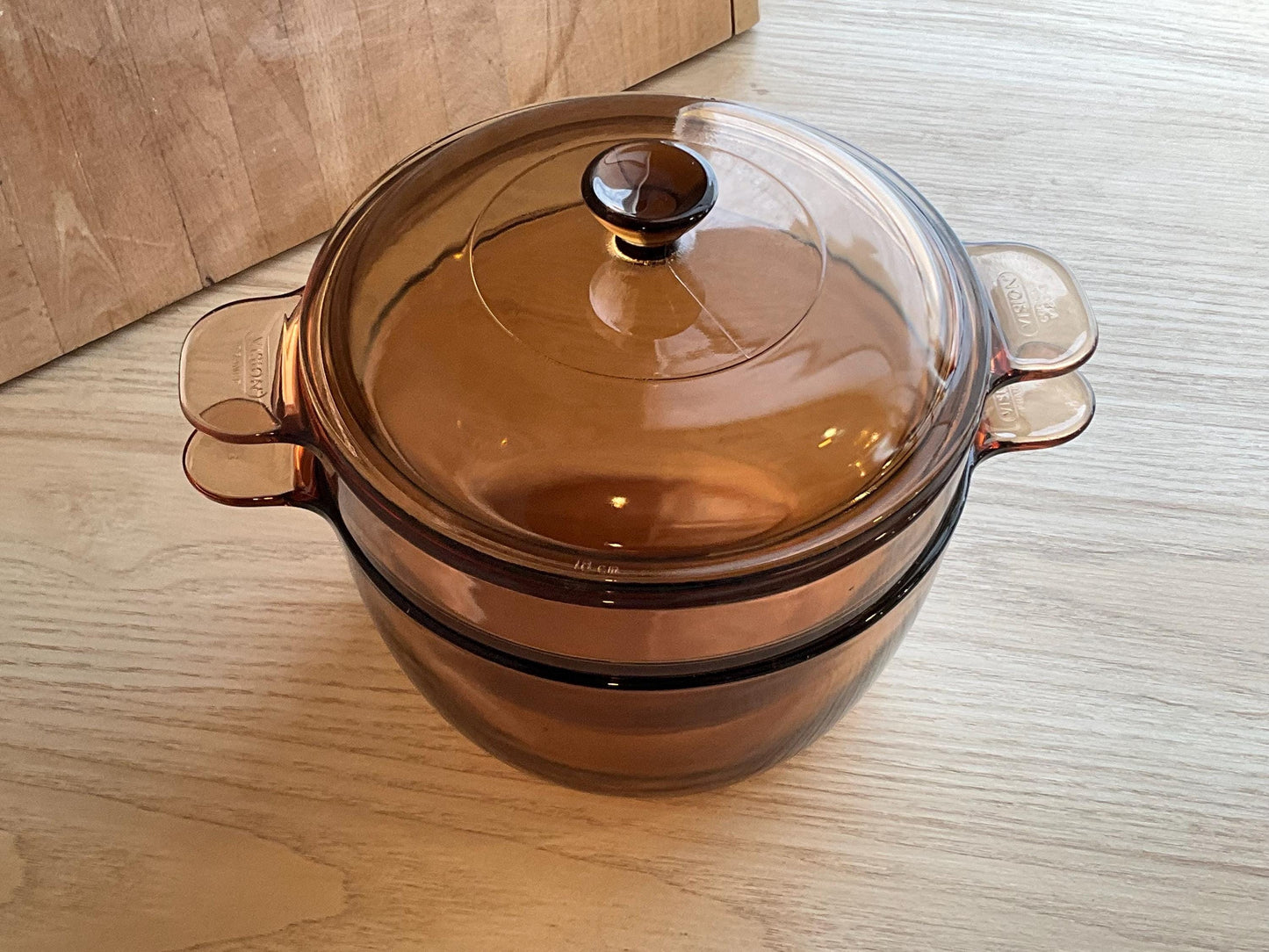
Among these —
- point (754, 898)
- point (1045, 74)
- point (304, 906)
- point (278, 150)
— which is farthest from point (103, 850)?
point (1045, 74)

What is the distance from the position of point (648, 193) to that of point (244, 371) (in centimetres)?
16

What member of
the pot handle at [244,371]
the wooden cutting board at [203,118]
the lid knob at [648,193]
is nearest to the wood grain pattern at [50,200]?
the wooden cutting board at [203,118]

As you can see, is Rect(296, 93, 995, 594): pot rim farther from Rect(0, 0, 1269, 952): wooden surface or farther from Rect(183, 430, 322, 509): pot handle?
Rect(0, 0, 1269, 952): wooden surface

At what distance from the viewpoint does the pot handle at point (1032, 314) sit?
1.43 feet

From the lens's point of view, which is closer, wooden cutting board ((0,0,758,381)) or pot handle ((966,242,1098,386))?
pot handle ((966,242,1098,386))

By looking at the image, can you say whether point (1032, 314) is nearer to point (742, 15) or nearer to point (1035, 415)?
point (1035, 415)

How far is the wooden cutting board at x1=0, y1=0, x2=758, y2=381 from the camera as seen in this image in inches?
22.1

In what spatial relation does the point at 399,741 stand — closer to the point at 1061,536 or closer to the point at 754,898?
the point at 754,898

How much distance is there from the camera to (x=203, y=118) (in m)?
0.61

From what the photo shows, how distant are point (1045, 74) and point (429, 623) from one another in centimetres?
59

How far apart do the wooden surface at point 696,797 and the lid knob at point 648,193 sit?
231mm

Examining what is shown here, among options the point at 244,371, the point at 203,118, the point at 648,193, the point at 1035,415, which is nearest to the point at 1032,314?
the point at 1035,415

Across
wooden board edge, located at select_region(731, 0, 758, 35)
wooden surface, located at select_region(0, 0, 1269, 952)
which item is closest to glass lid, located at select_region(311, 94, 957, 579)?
wooden surface, located at select_region(0, 0, 1269, 952)

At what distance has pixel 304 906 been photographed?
18.2 inches
